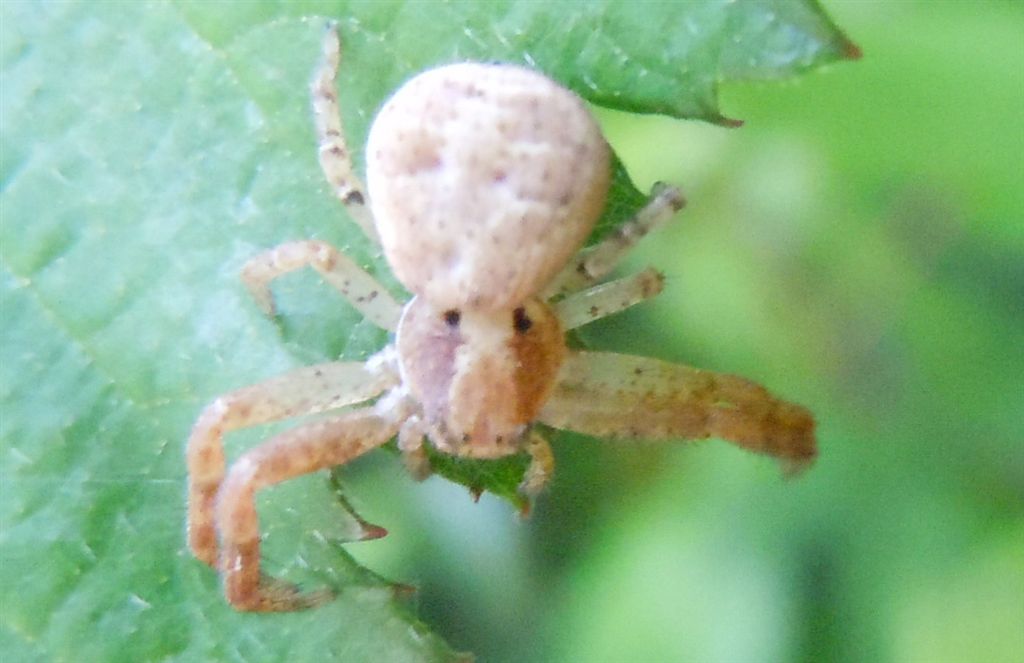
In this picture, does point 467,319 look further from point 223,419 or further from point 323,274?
point 223,419

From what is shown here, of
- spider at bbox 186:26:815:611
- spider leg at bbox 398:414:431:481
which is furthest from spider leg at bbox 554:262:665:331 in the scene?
spider leg at bbox 398:414:431:481

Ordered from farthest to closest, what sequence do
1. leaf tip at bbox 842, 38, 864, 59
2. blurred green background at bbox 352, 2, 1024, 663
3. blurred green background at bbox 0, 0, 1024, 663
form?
blurred green background at bbox 352, 2, 1024, 663 < blurred green background at bbox 0, 0, 1024, 663 < leaf tip at bbox 842, 38, 864, 59

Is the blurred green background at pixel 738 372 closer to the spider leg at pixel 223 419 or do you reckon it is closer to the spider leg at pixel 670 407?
the spider leg at pixel 223 419

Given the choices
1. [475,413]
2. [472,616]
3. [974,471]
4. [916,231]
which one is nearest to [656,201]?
[475,413]

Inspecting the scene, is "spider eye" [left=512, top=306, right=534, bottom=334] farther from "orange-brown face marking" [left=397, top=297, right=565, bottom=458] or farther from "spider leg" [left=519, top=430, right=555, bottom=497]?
"spider leg" [left=519, top=430, right=555, bottom=497]

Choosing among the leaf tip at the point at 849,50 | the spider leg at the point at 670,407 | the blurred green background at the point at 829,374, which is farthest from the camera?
the blurred green background at the point at 829,374

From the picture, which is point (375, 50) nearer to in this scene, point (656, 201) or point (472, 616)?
point (656, 201)

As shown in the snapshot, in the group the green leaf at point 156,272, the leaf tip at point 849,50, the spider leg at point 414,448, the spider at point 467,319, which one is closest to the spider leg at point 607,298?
the spider at point 467,319
